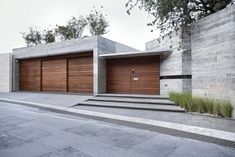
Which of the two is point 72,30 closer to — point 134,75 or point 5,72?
point 5,72

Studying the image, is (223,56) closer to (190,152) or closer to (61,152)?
(190,152)

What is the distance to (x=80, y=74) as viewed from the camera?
1254cm

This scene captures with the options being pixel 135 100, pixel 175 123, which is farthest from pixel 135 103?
pixel 175 123

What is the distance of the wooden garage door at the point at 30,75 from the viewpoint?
1466cm

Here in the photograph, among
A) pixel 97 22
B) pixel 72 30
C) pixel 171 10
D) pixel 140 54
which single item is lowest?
pixel 140 54

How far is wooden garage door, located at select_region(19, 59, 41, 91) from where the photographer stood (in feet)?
48.1

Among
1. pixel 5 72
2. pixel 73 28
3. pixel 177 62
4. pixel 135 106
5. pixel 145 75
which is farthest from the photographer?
pixel 73 28

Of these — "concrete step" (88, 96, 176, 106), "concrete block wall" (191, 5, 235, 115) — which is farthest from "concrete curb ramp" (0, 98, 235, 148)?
"concrete block wall" (191, 5, 235, 115)

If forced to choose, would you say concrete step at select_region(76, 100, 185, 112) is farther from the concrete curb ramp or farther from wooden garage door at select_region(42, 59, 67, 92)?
wooden garage door at select_region(42, 59, 67, 92)

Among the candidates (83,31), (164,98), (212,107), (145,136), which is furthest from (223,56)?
(83,31)

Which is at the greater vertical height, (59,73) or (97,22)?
(97,22)

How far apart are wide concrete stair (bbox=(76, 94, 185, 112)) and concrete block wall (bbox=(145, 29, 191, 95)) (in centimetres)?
104

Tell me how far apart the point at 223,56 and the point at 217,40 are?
0.67 m

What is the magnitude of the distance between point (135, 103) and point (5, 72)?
12002 millimetres
